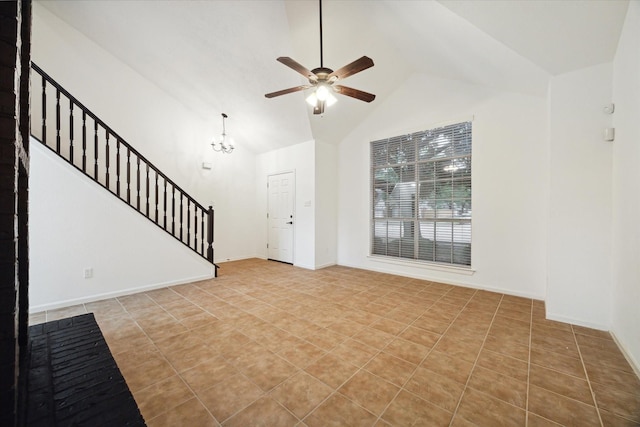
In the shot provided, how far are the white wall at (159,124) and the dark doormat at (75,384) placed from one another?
184 inches

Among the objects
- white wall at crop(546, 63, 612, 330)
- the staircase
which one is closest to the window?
white wall at crop(546, 63, 612, 330)

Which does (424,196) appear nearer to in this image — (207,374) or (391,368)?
(391,368)

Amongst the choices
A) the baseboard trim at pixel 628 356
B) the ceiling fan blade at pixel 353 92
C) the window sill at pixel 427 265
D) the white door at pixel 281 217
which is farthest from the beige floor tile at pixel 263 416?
the white door at pixel 281 217

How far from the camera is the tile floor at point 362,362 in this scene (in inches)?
65.4

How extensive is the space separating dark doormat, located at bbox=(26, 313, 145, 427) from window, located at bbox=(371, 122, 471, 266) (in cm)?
460

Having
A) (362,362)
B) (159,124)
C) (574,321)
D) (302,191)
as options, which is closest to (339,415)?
(362,362)

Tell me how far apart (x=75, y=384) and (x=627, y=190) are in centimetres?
419

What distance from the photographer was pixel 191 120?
5.82m

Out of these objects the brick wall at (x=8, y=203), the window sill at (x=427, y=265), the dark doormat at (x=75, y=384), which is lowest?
the window sill at (x=427, y=265)

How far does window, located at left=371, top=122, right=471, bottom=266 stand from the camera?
4352 mm

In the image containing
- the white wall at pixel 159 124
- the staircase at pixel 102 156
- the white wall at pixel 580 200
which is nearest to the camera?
the white wall at pixel 580 200

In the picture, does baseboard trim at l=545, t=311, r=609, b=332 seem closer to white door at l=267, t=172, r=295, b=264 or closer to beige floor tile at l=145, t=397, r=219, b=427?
beige floor tile at l=145, t=397, r=219, b=427

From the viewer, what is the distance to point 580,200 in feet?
9.44

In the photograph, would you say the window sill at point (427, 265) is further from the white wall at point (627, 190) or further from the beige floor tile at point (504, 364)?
the beige floor tile at point (504, 364)
